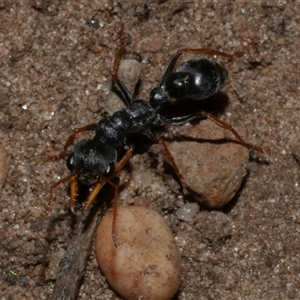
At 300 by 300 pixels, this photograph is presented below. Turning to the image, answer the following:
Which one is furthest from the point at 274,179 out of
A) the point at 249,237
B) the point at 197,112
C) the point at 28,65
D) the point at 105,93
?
the point at 28,65

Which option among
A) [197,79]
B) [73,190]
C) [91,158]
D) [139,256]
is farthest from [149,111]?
[139,256]

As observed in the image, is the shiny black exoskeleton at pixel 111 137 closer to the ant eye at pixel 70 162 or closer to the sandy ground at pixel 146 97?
the ant eye at pixel 70 162

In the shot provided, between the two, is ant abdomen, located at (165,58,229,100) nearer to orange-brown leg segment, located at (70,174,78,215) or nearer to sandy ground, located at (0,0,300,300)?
sandy ground, located at (0,0,300,300)

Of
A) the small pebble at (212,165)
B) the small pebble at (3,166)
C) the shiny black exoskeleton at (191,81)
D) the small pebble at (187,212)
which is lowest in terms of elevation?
the small pebble at (187,212)

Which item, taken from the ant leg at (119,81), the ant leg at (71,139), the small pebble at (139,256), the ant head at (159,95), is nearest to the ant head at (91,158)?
the ant leg at (71,139)

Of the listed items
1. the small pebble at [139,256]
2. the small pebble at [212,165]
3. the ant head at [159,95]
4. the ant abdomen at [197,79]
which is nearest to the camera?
the small pebble at [139,256]

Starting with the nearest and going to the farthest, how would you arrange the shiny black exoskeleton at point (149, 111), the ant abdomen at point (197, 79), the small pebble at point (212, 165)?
the shiny black exoskeleton at point (149, 111)
the small pebble at point (212, 165)
the ant abdomen at point (197, 79)

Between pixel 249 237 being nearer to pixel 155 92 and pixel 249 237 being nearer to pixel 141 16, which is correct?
pixel 155 92

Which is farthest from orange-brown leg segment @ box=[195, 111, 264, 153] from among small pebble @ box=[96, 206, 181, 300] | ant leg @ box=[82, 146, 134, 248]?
small pebble @ box=[96, 206, 181, 300]
